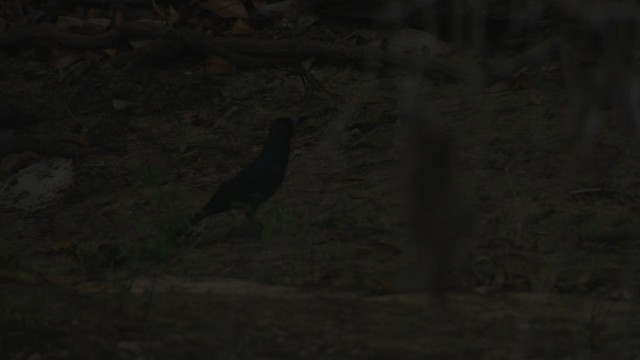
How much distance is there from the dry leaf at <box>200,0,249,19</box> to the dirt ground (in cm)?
33

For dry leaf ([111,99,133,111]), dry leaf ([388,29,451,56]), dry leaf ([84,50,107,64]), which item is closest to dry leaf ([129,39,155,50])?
dry leaf ([84,50,107,64])

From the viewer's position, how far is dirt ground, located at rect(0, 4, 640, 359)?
4.04 metres

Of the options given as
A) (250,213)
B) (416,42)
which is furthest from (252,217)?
(416,42)

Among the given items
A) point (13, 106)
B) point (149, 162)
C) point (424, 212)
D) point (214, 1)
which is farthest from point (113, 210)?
point (424, 212)

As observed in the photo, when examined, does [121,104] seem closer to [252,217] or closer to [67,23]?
[67,23]

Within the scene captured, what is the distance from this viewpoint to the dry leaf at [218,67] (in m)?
6.65

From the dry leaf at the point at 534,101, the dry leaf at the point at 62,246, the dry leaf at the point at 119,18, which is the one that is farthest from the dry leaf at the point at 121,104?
the dry leaf at the point at 534,101

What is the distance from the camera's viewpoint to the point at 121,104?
6535 mm

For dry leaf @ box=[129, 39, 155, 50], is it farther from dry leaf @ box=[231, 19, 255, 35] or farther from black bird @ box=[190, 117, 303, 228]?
black bird @ box=[190, 117, 303, 228]

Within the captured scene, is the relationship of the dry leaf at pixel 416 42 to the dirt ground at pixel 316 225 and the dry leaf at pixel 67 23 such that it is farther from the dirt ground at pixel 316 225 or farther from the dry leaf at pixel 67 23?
the dry leaf at pixel 67 23

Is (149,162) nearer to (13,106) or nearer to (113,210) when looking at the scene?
(113,210)

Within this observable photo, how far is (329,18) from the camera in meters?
6.86

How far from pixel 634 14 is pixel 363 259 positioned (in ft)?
4.44

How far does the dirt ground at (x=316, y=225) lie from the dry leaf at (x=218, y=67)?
6cm
